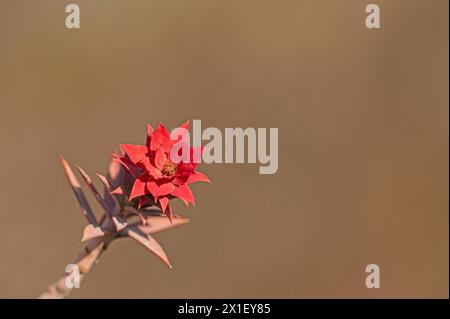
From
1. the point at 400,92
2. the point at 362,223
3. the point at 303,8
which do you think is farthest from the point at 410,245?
the point at 303,8

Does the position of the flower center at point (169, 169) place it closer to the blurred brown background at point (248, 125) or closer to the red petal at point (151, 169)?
the red petal at point (151, 169)

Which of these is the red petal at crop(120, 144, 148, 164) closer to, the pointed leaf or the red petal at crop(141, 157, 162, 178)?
the red petal at crop(141, 157, 162, 178)

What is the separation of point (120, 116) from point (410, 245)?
1.90 m

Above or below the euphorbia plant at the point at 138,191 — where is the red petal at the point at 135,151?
above

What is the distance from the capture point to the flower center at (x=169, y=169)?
1015 mm

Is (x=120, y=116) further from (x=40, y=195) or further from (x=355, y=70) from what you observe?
(x=355, y=70)

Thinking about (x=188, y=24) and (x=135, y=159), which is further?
(x=188, y=24)

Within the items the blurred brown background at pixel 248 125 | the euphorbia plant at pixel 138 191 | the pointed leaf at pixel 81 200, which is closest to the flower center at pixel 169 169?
the euphorbia plant at pixel 138 191

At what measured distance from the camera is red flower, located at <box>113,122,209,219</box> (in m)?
1.00

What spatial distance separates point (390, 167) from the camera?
3.24m

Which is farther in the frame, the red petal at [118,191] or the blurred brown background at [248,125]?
the blurred brown background at [248,125]

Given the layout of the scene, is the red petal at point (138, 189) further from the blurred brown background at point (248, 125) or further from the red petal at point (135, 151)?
the blurred brown background at point (248, 125)

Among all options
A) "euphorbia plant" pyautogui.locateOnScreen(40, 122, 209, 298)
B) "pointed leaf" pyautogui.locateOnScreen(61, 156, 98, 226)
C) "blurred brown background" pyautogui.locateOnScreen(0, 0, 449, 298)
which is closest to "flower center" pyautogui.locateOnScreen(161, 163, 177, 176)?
"euphorbia plant" pyautogui.locateOnScreen(40, 122, 209, 298)

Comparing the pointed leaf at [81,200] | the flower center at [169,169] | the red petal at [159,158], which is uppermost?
the red petal at [159,158]
